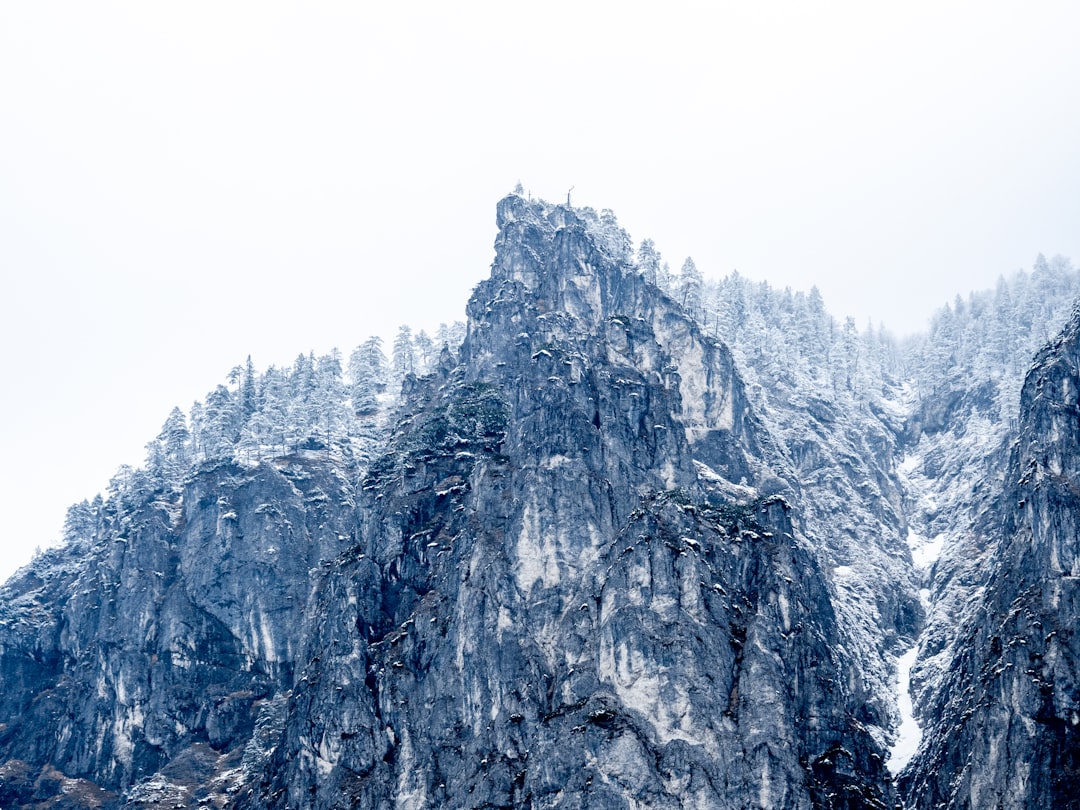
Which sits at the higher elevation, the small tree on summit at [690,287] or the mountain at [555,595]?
the small tree on summit at [690,287]

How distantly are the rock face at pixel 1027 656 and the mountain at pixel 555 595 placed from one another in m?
0.34

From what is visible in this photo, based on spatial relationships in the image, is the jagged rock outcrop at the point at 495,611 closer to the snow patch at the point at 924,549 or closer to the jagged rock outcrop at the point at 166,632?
the jagged rock outcrop at the point at 166,632

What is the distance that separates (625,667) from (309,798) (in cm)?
3317

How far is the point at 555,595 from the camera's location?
107875 millimetres

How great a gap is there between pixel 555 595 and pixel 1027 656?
144 feet

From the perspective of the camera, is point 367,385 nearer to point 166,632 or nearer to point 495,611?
point 166,632

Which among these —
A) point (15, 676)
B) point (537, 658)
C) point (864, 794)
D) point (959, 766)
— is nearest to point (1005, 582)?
point (959, 766)

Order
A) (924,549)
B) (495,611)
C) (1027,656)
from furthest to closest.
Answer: (924,549) → (495,611) → (1027,656)

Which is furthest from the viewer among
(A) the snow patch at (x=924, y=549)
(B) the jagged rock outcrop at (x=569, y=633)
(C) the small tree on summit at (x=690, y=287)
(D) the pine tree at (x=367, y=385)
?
(D) the pine tree at (x=367, y=385)

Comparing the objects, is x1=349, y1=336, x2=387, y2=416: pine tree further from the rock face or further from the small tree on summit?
the rock face

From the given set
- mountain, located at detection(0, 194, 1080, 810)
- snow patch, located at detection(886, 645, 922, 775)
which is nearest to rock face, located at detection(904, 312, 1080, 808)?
mountain, located at detection(0, 194, 1080, 810)

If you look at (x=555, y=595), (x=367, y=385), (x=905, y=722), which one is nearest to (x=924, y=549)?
(x=905, y=722)

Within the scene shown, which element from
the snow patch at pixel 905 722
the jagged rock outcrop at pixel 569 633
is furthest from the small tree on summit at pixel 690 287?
the snow patch at pixel 905 722

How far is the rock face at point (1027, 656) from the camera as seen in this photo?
319 feet
